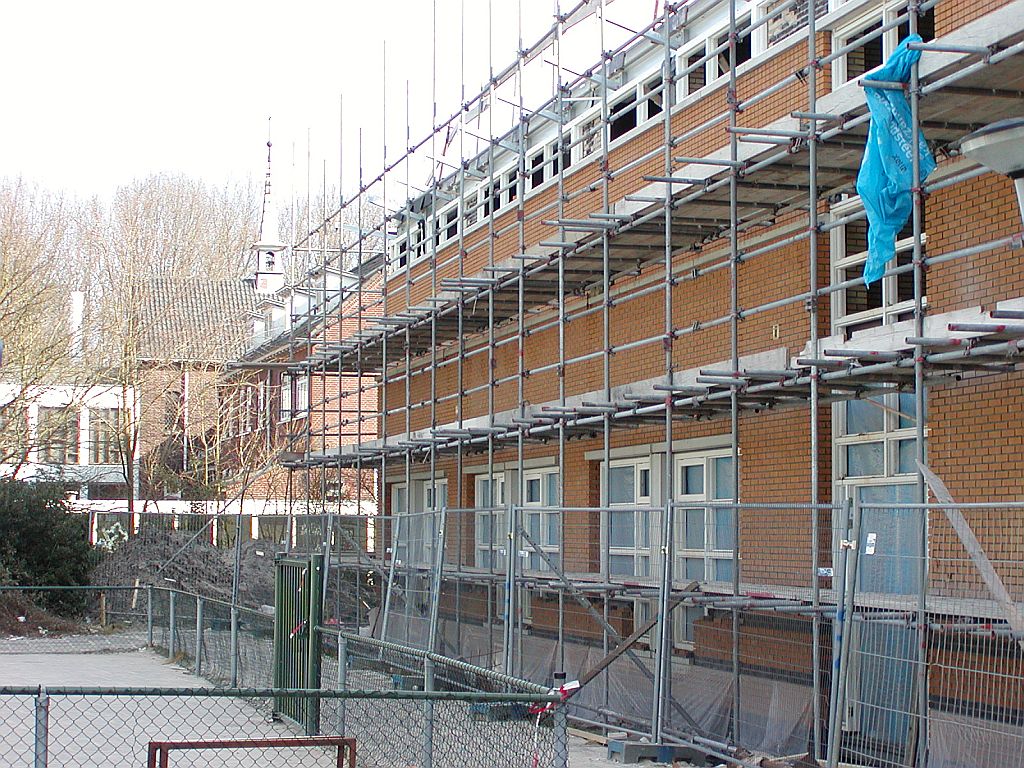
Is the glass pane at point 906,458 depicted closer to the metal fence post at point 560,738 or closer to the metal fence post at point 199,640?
the metal fence post at point 560,738

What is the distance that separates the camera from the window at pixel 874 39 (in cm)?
1264

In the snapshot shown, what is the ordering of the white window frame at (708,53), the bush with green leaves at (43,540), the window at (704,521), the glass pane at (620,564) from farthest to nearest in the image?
1. the bush with green leaves at (43,540)
2. the white window frame at (708,53)
3. the glass pane at (620,564)
4. the window at (704,521)

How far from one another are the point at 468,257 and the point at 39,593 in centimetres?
1089

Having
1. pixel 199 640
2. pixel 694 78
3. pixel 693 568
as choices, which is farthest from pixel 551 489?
pixel 693 568

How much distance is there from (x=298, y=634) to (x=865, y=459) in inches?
214

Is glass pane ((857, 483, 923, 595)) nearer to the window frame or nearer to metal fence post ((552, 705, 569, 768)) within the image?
metal fence post ((552, 705, 569, 768))

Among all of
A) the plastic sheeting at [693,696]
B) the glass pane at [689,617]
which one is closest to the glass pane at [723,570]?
the glass pane at [689,617]

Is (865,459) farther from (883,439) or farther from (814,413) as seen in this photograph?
(814,413)

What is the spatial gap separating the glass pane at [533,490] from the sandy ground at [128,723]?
19.1 ft

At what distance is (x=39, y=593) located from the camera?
26.1m

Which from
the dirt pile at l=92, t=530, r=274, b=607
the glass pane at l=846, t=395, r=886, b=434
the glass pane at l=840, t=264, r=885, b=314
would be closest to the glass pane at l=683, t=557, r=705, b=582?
the glass pane at l=846, t=395, r=886, b=434

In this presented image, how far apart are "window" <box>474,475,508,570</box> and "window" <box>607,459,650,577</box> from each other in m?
1.24

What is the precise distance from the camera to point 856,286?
44.1ft

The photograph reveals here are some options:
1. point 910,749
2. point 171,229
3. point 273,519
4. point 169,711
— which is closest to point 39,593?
point 273,519
